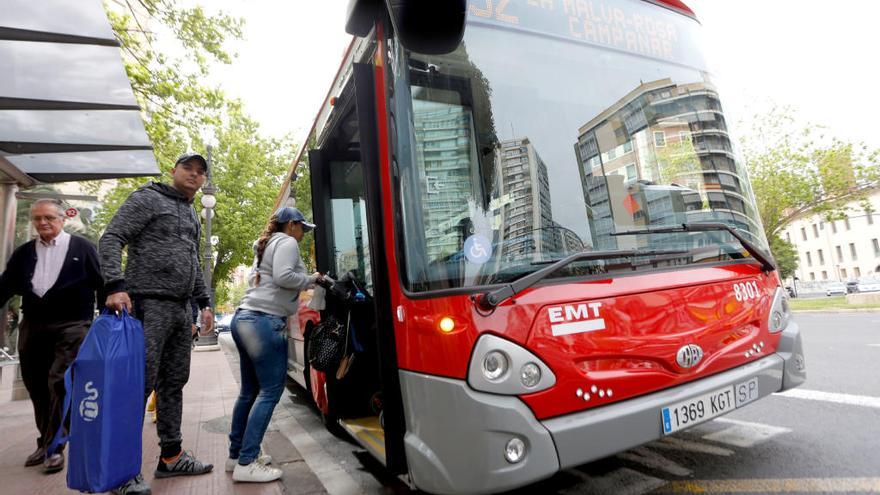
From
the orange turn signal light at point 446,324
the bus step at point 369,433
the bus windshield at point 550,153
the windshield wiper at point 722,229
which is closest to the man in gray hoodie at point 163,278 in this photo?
the bus step at point 369,433

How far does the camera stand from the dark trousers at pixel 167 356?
330 centimetres

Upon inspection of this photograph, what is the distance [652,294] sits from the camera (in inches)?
101

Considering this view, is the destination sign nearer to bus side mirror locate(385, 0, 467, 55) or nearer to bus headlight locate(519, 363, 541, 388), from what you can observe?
bus side mirror locate(385, 0, 467, 55)

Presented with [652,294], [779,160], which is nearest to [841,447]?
[652,294]

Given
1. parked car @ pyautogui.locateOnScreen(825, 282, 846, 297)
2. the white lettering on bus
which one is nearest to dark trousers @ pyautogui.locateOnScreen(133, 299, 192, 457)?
the white lettering on bus

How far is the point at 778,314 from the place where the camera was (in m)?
3.04

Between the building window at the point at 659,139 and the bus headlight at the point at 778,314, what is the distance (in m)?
1.12

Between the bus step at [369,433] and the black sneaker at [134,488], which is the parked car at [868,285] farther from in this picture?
the black sneaker at [134,488]

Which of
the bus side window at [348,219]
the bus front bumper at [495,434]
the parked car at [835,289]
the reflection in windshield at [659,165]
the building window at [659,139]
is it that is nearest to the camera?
the bus front bumper at [495,434]

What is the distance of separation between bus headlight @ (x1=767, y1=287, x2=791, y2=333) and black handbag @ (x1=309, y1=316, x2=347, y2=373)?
259 cm

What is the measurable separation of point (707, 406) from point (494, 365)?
3.77 ft

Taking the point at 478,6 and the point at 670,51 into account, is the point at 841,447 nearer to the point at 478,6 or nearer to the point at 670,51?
the point at 670,51

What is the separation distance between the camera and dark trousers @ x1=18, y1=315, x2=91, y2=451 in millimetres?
4023

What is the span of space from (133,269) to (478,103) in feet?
7.88
